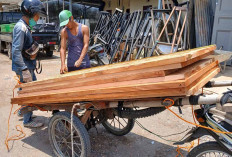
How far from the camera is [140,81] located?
187 cm

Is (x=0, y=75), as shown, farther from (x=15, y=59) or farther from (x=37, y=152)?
(x=37, y=152)

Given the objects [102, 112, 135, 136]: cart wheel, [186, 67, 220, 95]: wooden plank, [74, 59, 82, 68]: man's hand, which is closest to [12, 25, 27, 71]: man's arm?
[74, 59, 82, 68]: man's hand

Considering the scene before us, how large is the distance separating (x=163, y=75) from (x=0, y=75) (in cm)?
763

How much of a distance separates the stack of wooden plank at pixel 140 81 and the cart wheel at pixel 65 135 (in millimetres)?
283

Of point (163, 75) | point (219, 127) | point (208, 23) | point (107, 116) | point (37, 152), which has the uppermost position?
point (208, 23)

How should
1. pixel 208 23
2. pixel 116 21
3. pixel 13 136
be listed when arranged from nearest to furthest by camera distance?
pixel 13 136, pixel 208 23, pixel 116 21

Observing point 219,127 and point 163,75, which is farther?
point 219,127

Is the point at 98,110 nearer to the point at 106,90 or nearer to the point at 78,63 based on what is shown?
the point at 106,90

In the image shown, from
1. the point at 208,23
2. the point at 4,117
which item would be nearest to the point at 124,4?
the point at 208,23

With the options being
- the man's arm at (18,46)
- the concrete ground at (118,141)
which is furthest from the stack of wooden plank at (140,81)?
the concrete ground at (118,141)

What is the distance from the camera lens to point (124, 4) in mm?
14312

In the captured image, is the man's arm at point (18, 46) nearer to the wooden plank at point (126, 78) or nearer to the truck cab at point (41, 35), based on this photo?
the wooden plank at point (126, 78)

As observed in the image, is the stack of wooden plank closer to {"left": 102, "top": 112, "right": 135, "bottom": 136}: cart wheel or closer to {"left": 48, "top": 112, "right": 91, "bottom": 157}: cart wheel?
{"left": 48, "top": 112, "right": 91, "bottom": 157}: cart wheel

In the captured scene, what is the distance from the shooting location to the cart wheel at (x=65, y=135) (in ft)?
8.13
